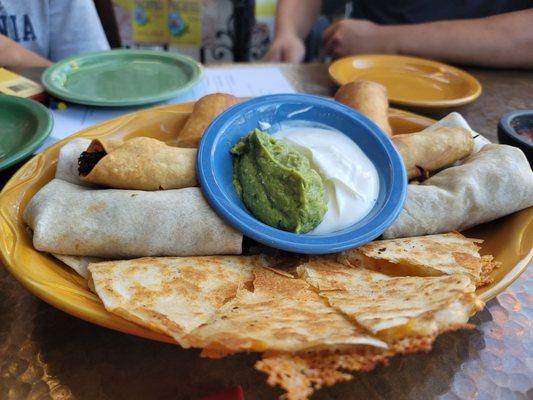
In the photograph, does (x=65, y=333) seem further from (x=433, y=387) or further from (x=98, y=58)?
(x=98, y=58)

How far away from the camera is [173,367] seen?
682 millimetres

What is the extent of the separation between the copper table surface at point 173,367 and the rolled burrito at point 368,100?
0.57 m

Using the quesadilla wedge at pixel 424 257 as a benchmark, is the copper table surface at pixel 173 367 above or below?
below

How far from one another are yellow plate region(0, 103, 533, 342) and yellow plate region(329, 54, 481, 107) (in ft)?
2.68

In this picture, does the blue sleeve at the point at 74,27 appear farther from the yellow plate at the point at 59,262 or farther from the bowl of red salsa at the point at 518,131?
the bowl of red salsa at the point at 518,131

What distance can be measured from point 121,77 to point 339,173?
1.12 meters

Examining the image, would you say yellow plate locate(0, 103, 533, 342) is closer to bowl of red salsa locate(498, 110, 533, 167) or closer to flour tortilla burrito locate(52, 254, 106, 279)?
flour tortilla burrito locate(52, 254, 106, 279)

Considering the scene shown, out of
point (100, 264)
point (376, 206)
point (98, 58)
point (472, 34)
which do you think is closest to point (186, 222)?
point (100, 264)

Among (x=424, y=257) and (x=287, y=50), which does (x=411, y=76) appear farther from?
(x=424, y=257)

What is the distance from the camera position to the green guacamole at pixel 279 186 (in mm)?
803

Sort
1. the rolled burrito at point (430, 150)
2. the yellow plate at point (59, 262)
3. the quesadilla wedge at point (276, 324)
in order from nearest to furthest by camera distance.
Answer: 1. the quesadilla wedge at point (276, 324)
2. the yellow plate at point (59, 262)
3. the rolled burrito at point (430, 150)

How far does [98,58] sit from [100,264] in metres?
1.25

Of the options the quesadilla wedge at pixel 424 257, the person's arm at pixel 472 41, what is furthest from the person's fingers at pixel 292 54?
the quesadilla wedge at pixel 424 257

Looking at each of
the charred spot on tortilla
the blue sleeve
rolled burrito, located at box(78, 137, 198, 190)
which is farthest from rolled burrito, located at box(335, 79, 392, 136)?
the blue sleeve
